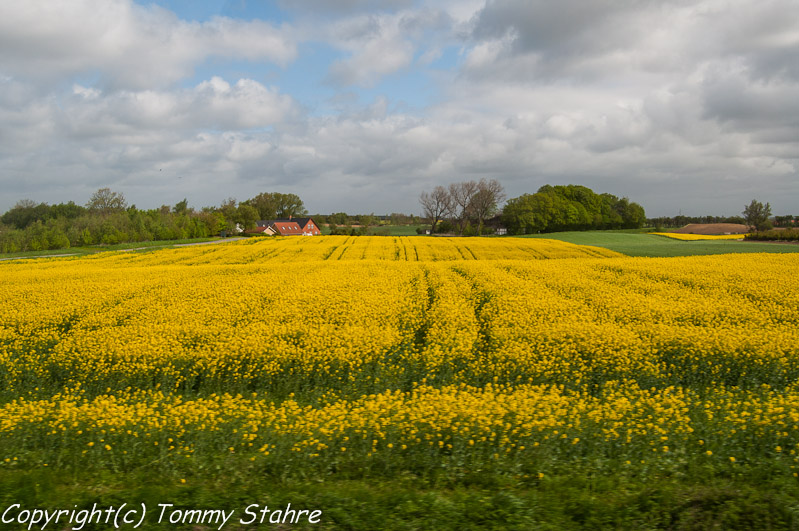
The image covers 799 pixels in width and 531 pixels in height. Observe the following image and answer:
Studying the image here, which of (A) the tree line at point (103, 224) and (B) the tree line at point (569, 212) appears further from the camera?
(B) the tree line at point (569, 212)

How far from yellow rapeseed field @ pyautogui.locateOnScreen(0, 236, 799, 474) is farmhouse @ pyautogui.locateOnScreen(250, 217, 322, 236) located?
A: 9496cm

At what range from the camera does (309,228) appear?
126 meters

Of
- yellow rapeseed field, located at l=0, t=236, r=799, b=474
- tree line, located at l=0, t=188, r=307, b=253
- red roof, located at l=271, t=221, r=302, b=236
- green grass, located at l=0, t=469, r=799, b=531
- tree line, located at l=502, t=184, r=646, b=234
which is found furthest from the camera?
red roof, located at l=271, t=221, r=302, b=236

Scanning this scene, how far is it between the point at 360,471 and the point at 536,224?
8815 centimetres

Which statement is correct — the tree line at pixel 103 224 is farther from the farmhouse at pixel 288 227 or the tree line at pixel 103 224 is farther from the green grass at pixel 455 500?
the green grass at pixel 455 500

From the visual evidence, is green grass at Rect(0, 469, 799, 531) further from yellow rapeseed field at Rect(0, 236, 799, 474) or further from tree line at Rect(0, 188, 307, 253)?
tree line at Rect(0, 188, 307, 253)

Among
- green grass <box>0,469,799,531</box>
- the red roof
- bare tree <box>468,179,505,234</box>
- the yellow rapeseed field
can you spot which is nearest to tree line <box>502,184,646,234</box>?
bare tree <box>468,179,505,234</box>

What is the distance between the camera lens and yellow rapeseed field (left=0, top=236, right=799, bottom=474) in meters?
5.49

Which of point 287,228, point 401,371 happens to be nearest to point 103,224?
point 287,228

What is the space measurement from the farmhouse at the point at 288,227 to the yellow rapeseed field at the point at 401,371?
95.0m

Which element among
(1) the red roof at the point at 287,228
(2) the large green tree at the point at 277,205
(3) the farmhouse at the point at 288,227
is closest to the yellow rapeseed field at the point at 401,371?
(3) the farmhouse at the point at 288,227

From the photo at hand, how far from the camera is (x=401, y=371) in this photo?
27.8 ft

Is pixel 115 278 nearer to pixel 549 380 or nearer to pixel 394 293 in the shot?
pixel 394 293

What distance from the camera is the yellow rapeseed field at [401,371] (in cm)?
549
